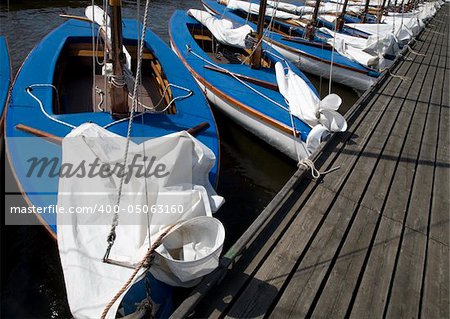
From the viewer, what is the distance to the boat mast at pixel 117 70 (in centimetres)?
384

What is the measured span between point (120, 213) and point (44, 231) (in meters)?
2.30

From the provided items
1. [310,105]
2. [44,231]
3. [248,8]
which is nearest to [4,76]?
[44,231]

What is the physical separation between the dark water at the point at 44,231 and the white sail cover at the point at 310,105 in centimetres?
109

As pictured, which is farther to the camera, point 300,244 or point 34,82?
point 34,82

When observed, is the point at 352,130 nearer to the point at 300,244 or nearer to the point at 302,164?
the point at 302,164

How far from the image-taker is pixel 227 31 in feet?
26.3

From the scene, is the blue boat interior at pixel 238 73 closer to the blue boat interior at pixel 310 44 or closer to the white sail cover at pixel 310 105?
the white sail cover at pixel 310 105

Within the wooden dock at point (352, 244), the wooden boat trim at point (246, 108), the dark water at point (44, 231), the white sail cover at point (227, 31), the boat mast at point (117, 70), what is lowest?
the dark water at point (44, 231)

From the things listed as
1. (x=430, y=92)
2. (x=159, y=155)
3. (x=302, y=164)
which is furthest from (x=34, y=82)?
(x=430, y=92)

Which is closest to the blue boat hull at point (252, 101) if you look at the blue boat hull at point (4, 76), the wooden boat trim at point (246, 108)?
the wooden boat trim at point (246, 108)

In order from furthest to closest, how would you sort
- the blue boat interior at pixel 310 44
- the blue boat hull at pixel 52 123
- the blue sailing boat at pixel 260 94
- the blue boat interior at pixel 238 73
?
the blue boat interior at pixel 310 44, the blue boat interior at pixel 238 73, the blue sailing boat at pixel 260 94, the blue boat hull at pixel 52 123

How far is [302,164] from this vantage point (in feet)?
13.5

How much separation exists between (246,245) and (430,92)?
6971 millimetres

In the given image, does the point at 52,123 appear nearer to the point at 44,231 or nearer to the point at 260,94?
the point at 44,231
